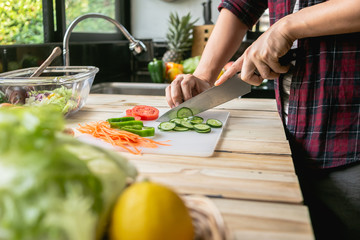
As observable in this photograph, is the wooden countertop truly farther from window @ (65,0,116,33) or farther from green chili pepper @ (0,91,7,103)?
window @ (65,0,116,33)

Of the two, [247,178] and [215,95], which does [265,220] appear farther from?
[215,95]

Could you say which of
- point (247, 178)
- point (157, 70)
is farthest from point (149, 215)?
point (157, 70)

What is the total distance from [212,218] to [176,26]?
9.46ft

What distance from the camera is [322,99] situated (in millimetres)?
1147

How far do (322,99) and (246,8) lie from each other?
622 millimetres

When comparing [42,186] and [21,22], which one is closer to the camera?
[42,186]

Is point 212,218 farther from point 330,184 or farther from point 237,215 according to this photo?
point 330,184

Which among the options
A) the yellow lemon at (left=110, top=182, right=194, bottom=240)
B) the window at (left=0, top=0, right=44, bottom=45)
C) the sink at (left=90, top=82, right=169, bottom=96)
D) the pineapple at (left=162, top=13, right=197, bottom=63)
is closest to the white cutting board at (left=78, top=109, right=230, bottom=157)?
the yellow lemon at (left=110, top=182, right=194, bottom=240)

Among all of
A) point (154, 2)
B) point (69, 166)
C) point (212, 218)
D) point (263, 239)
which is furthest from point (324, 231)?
point (154, 2)

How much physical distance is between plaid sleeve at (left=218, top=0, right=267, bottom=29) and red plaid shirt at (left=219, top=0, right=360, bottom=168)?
0.33 meters

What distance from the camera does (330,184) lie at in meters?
1.16

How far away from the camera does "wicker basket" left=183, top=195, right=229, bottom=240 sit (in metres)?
0.44

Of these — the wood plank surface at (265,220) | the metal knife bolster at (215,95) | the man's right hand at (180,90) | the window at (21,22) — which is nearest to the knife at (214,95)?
the metal knife bolster at (215,95)

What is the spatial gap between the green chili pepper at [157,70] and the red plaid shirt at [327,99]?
5.39 feet
